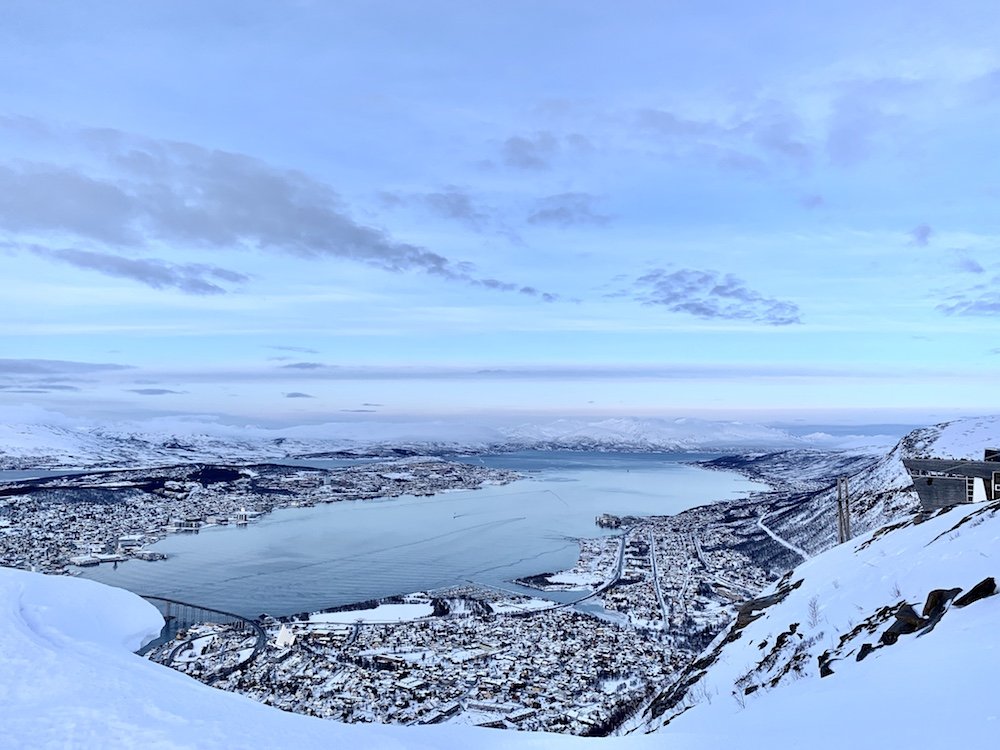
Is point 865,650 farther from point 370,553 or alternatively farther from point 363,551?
point 363,551

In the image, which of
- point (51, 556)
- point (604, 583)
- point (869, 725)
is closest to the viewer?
point (869, 725)

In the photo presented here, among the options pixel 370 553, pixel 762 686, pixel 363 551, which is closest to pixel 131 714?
pixel 762 686

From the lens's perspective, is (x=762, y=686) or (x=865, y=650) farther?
(x=762, y=686)

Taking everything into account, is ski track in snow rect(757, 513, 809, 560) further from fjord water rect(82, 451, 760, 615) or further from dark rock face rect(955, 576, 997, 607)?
dark rock face rect(955, 576, 997, 607)

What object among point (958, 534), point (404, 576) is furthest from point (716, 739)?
point (404, 576)

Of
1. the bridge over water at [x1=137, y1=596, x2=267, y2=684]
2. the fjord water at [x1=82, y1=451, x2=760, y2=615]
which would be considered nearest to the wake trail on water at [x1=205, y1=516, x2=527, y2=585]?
the fjord water at [x1=82, y1=451, x2=760, y2=615]

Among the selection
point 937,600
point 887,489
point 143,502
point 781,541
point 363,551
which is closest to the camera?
point 937,600

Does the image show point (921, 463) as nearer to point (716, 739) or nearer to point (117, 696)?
point (716, 739)
